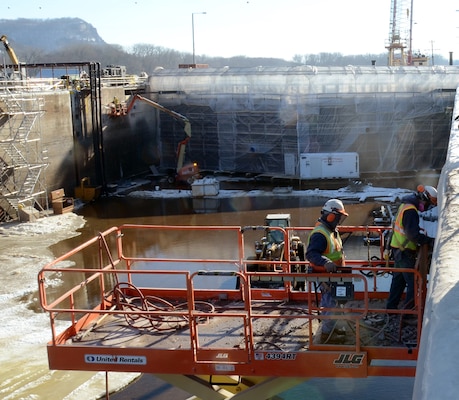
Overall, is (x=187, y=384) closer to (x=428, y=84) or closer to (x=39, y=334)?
(x=39, y=334)

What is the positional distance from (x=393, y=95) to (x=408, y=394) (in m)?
25.1

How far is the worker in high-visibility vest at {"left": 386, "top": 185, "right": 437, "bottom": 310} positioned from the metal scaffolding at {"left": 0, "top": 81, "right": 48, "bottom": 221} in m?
20.7

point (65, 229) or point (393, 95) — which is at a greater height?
point (393, 95)

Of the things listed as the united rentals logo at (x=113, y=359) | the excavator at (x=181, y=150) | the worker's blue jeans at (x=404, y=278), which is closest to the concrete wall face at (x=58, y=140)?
the excavator at (x=181, y=150)

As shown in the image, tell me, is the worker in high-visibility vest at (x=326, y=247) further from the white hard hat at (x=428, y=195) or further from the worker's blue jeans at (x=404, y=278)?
the white hard hat at (x=428, y=195)

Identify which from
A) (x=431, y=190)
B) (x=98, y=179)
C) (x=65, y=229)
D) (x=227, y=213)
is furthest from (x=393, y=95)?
(x=431, y=190)

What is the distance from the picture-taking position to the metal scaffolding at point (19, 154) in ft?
87.1

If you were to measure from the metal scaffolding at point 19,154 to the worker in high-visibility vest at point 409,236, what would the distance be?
814 inches

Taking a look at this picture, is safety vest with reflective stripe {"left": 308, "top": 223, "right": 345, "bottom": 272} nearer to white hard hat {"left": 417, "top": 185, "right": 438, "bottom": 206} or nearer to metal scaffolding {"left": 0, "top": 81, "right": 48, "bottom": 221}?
white hard hat {"left": 417, "top": 185, "right": 438, "bottom": 206}

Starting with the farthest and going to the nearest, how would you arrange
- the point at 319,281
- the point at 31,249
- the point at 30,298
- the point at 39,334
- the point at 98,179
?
1. the point at 98,179
2. the point at 31,249
3. the point at 30,298
4. the point at 39,334
5. the point at 319,281

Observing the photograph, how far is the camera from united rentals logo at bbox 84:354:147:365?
7590 millimetres

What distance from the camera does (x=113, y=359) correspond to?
25.0ft

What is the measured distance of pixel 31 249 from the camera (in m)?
22.5

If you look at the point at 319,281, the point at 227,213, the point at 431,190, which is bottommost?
the point at 227,213
